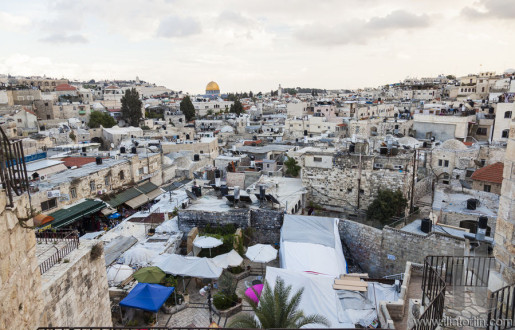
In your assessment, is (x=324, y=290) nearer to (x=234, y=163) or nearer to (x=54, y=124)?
(x=234, y=163)

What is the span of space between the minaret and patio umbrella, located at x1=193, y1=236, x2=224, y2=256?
10.2 metres

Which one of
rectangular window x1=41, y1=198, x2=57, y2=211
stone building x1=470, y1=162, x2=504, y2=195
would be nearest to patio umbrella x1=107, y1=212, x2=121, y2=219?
rectangular window x1=41, y1=198, x2=57, y2=211

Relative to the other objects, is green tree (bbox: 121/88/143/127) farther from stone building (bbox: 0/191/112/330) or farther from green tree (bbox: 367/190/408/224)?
stone building (bbox: 0/191/112/330)

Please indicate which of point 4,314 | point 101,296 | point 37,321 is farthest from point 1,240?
point 101,296

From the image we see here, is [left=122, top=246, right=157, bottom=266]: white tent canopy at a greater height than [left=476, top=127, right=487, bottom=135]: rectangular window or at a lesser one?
lesser

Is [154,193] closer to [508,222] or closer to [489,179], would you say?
[489,179]

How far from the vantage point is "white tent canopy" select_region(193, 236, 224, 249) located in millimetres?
13500

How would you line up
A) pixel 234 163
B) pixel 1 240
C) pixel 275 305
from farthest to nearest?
1. pixel 234 163
2. pixel 275 305
3. pixel 1 240

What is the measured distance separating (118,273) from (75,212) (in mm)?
9024

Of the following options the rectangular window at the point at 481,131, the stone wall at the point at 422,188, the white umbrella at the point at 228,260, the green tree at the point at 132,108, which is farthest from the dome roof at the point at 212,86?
the white umbrella at the point at 228,260

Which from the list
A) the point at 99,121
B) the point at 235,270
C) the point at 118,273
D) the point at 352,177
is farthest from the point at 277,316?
the point at 99,121

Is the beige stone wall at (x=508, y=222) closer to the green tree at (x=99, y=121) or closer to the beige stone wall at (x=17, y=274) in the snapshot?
the beige stone wall at (x=17, y=274)

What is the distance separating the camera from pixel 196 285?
13.3 metres

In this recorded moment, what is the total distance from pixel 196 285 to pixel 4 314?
908 centimetres
